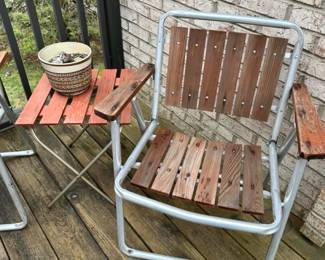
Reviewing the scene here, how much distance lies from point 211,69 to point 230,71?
0.08m

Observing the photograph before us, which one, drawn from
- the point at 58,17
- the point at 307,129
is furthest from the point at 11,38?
the point at 307,129

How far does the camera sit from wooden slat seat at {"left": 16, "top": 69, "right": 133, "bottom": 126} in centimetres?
147

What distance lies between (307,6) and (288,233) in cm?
107

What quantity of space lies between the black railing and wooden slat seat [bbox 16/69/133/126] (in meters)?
0.38

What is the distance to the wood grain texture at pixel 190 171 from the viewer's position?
122 cm

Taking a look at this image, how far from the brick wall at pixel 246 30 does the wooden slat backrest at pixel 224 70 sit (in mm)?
147

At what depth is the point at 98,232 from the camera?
1.63 meters

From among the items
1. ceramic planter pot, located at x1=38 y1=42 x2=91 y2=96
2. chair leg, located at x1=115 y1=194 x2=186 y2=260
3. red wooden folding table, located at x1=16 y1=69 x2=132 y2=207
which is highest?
ceramic planter pot, located at x1=38 y1=42 x2=91 y2=96

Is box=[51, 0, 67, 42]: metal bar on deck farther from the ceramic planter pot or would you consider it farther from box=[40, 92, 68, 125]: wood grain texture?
box=[40, 92, 68, 125]: wood grain texture

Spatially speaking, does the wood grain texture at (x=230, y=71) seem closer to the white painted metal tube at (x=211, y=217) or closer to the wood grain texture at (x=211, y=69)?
the wood grain texture at (x=211, y=69)

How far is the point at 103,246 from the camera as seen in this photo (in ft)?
5.16

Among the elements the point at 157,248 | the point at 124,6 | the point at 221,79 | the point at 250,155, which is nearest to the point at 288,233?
the point at 250,155

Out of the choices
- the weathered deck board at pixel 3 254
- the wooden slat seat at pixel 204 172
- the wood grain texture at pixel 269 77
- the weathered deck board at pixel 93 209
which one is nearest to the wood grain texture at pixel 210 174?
the wooden slat seat at pixel 204 172

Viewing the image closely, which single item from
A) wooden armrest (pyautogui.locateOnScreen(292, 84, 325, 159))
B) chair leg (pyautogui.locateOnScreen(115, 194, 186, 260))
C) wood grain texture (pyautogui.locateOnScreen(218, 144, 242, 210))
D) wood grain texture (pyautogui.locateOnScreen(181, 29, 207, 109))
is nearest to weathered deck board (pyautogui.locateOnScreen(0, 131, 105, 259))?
chair leg (pyautogui.locateOnScreen(115, 194, 186, 260))
